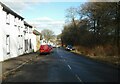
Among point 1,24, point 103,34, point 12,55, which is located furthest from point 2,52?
point 103,34

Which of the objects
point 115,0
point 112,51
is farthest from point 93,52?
point 115,0

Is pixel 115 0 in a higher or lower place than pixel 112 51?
higher

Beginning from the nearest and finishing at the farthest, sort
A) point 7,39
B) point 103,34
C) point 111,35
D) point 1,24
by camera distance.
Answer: point 1,24, point 7,39, point 111,35, point 103,34

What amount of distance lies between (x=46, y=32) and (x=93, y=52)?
425 ft

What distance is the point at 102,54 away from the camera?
4269 centimetres

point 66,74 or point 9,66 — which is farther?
point 9,66

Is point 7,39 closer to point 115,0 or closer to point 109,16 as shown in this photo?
point 115,0

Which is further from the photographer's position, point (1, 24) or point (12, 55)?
point (12, 55)

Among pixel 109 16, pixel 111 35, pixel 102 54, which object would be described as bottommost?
pixel 102 54

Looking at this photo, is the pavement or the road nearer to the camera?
the road

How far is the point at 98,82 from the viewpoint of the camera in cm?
1463

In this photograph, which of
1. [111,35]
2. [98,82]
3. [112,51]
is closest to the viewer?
[98,82]

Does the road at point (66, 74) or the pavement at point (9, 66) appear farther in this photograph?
the pavement at point (9, 66)

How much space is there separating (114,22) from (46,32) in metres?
136
